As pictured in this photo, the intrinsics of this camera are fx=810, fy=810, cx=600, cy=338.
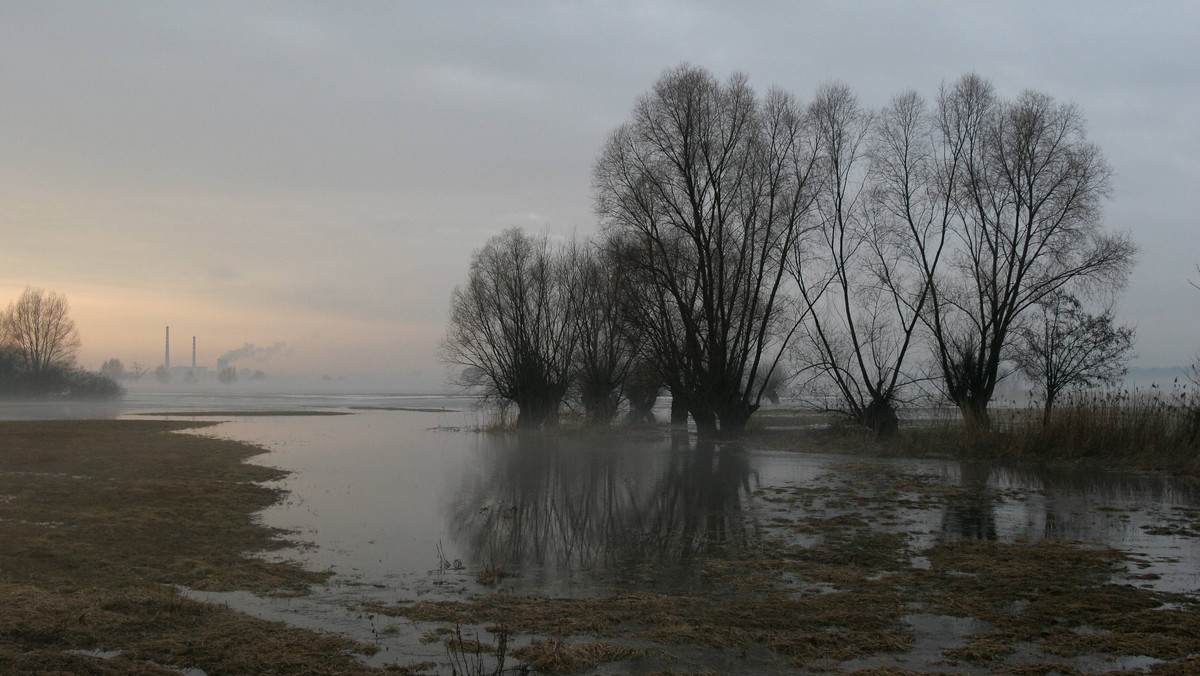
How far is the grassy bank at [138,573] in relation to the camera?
5.41m

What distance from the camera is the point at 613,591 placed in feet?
24.7

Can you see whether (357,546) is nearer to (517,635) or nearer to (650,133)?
(517,635)

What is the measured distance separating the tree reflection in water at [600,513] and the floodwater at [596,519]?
4 centimetres

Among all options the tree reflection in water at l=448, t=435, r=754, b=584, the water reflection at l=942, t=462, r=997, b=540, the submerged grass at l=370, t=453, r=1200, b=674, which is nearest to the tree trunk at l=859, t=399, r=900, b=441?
the tree reflection in water at l=448, t=435, r=754, b=584

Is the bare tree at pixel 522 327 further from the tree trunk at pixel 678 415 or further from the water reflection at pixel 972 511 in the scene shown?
the water reflection at pixel 972 511

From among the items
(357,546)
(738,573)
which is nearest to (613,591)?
(738,573)

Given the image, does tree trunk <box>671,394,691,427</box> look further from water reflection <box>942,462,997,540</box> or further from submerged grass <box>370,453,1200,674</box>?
submerged grass <box>370,453,1200,674</box>

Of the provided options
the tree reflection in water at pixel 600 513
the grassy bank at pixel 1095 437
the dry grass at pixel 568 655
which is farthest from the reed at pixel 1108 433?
the dry grass at pixel 568 655

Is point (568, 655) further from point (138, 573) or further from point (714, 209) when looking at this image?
point (714, 209)

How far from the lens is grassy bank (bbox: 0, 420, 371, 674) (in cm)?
541

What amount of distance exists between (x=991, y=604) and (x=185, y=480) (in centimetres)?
1387

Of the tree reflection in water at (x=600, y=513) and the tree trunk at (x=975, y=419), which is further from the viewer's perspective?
the tree trunk at (x=975, y=419)

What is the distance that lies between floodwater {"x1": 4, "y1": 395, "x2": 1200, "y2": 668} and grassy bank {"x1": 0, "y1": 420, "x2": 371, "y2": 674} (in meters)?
0.49

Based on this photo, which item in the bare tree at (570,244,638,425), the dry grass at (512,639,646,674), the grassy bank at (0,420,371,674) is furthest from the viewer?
the bare tree at (570,244,638,425)
